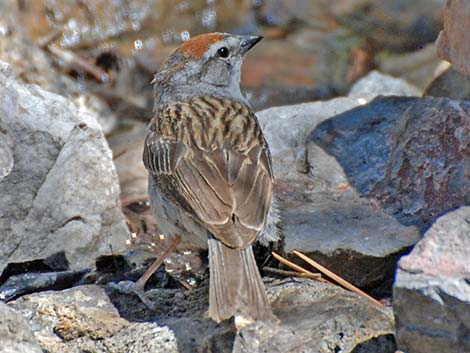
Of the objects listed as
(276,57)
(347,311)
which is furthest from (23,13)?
(347,311)

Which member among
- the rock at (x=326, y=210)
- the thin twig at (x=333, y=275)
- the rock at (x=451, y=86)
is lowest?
the thin twig at (x=333, y=275)

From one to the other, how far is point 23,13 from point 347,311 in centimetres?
595

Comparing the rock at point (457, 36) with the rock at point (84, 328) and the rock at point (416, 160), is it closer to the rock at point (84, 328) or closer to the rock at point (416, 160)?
the rock at point (416, 160)

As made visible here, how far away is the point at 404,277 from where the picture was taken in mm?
4016

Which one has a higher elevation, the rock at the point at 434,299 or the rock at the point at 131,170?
the rock at the point at 434,299

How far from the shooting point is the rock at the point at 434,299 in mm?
3943

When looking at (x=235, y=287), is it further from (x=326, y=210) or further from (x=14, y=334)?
(x=326, y=210)

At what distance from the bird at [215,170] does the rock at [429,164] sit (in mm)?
693

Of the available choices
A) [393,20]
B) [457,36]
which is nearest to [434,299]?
[457,36]

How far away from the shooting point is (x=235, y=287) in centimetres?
454

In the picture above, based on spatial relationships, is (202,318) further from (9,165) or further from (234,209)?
(9,165)

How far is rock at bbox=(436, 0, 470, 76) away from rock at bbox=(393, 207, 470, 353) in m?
1.97

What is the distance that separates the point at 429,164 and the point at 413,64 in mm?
4530

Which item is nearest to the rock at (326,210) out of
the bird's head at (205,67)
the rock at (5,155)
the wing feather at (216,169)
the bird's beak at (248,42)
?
the wing feather at (216,169)
